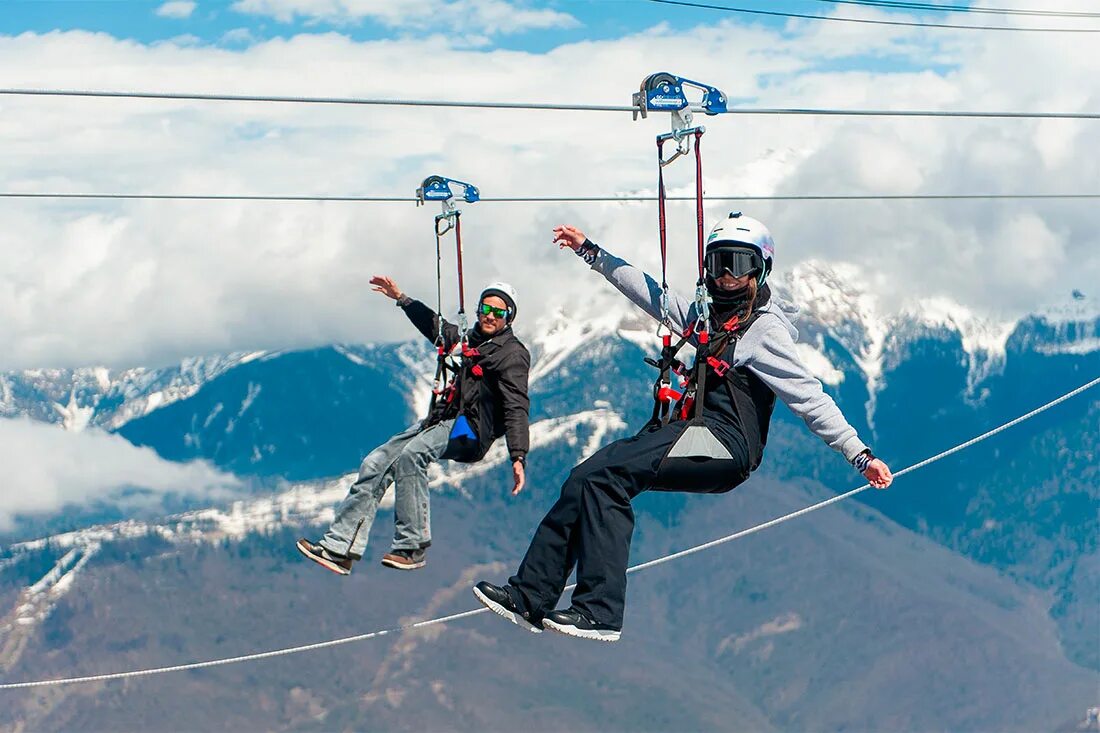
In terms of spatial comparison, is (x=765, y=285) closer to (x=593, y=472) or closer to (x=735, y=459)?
(x=735, y=459)

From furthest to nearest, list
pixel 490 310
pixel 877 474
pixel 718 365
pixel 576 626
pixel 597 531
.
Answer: pixel 490 310, pixel 718 365, pixel 877 474, pixel 597 531, pixel 576 626

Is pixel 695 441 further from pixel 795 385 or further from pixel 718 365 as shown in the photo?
pixel 795 385

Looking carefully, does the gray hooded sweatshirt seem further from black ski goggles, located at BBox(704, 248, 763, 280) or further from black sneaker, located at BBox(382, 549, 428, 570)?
black sneaker, located at BBox(382, 549, 428, 570)

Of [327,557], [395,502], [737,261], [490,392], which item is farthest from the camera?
[490,392]

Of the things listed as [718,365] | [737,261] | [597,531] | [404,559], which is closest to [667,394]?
[718,365]

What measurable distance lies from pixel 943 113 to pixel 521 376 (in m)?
6.50

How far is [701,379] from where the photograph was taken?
45.0ft

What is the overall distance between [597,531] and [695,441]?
1314mm

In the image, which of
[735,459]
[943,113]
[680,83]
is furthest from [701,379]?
[943,113]

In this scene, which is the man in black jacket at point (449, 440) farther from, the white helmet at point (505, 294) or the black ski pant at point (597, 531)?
the black ski pant at point (597, 531)

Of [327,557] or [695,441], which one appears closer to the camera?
[695,441]

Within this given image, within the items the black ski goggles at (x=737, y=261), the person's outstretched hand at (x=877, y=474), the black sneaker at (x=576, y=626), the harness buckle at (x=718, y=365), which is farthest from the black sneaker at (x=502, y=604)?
the black ski goggles at (x=737, y=261)

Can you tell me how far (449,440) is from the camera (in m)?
19.2

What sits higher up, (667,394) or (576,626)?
(667,394)
